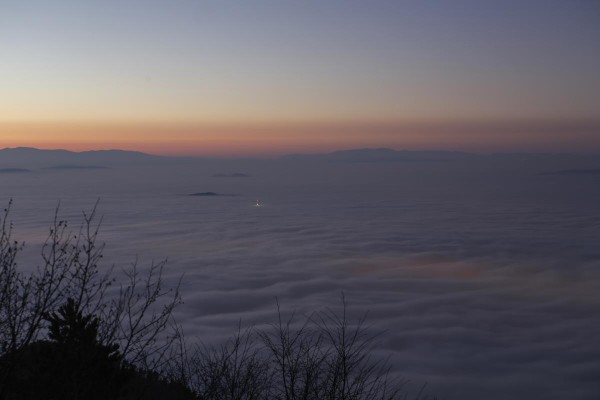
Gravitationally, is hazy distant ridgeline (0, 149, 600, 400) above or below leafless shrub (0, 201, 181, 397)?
below

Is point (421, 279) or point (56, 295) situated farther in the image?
point (421, 279)

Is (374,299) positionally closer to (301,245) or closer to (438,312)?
(438,312)

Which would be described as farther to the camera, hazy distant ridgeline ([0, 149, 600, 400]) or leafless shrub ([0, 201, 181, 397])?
hazy distant ridgeline ([0, 149, 600, 400])

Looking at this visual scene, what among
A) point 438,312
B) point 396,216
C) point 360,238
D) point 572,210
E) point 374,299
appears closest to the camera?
point 438,312

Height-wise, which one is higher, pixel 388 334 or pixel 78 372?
pixel 78 372

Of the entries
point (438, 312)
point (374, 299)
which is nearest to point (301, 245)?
point (374, 299)

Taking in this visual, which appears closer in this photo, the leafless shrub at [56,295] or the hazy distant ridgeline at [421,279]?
the leafless shrub at [56,295]

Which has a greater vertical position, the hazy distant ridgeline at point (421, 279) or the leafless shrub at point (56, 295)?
the leafless shrub at point (56, 295)

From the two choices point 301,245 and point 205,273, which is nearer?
point 205,273

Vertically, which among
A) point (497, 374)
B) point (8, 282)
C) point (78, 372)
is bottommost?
point (497, 374)

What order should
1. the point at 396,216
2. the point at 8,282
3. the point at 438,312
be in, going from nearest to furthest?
the point at 8,282 → the point at 438,312 → the point at 396,216

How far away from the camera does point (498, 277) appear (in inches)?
4289

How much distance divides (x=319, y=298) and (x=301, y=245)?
4304 centimetres

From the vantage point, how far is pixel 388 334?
238ft
